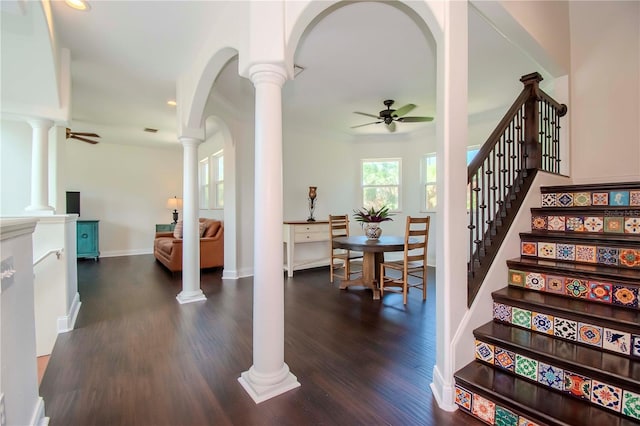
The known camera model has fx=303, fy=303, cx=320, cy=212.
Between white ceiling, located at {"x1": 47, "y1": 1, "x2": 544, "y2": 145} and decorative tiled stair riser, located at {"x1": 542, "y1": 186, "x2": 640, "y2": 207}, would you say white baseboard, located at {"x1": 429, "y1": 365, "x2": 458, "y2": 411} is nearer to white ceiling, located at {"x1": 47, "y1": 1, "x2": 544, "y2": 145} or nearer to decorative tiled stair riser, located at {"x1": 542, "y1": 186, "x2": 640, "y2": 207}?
decorative tiled stair riser, located at {"x1": 542, "y1": 186, "x2": 640, "y2": 207}

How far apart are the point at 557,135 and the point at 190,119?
398cm

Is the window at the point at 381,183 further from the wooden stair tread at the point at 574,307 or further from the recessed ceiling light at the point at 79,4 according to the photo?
the recessed ceiling light at the point at 79,4

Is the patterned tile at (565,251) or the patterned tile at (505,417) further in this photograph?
the patterned tile at (565,251)

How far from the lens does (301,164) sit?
589 cm

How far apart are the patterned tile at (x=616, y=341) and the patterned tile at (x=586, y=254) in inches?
23.2

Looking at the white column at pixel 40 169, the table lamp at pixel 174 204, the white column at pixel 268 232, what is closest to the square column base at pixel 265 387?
the white column at pixel 268 232

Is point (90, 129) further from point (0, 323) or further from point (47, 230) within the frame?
point (0, 323)

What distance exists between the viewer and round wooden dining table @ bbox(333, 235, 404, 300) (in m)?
3.62

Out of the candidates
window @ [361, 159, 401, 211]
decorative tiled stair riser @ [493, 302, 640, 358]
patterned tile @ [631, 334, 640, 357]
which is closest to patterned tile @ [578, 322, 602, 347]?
decorative tiled stair riser @ [493, 302, 640, 358]

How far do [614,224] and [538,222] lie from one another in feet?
1.40

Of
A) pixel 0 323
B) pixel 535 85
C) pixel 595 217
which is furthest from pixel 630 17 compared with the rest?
pixel 0 323

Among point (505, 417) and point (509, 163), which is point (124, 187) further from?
point (505, 417)

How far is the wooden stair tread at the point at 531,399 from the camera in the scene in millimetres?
1320

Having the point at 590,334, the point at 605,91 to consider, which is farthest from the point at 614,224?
the point at 605,91
